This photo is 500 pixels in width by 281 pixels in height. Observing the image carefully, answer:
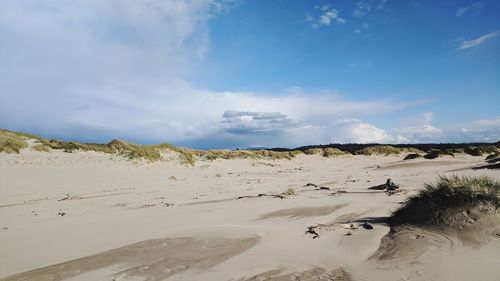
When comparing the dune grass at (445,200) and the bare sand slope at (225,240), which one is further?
the dune grass at (445,200)

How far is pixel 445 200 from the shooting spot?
6.24m

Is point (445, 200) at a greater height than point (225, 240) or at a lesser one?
greater

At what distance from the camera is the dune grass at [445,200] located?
5.92m

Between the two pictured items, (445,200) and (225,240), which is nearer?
(445,200)

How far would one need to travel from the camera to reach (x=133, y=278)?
4.70m

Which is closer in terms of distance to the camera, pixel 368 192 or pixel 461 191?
pixel 461 191

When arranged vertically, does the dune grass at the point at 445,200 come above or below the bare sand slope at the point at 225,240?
above

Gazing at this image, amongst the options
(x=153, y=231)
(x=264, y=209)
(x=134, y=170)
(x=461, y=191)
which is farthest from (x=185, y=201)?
(x=134, y=170)

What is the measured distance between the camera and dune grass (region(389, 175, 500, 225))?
5922 millimetres

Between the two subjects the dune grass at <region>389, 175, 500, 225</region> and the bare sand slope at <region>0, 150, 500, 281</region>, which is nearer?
the bare sand slope at <region>0, 150, 500, 281</region>

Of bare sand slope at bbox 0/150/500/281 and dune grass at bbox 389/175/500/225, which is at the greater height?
dune grass at bbox 389/175/500/225

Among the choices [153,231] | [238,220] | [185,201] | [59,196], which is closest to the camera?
[153,231]

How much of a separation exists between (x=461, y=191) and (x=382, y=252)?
6.51 feet

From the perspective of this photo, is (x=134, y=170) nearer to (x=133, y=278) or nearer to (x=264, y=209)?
(x=264, y=209)
